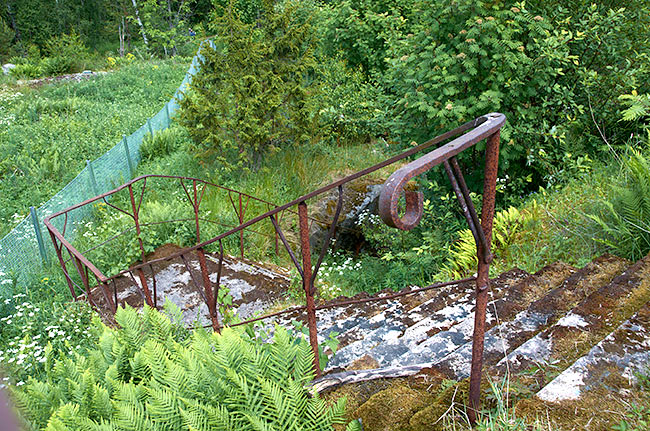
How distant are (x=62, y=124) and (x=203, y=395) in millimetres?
11404

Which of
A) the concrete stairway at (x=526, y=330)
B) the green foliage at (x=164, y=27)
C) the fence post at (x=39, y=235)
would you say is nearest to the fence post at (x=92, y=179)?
the fence post at (x=39, y=235)

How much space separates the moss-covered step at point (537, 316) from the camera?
7.46 ft

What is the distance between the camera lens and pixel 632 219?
3.50 m

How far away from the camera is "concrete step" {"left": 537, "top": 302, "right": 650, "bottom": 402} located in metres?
1.73

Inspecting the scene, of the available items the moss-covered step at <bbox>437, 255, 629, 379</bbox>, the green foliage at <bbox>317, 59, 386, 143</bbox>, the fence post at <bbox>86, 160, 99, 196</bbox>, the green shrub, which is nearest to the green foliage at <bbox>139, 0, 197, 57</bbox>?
the green shrub

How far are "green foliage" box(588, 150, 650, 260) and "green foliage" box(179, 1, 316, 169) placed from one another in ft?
21.1

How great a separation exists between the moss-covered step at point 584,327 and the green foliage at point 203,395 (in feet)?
2.74

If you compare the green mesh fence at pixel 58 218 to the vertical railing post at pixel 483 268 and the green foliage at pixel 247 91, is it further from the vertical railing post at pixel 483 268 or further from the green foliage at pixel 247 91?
the vertical railing post at pixel 483 268

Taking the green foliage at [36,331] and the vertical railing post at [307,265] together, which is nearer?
the vertical railing post at [307,265]

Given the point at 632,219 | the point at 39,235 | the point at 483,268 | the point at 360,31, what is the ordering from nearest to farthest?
1. the point at 483,268
2. the point at 632,219
3. the point at 39,235
4. the point at 360,31

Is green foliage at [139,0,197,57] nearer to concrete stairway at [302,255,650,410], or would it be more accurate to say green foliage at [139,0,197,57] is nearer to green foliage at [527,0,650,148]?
green foliage at [527,0,650,148]

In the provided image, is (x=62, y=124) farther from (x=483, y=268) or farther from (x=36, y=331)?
(x=483, y=268)

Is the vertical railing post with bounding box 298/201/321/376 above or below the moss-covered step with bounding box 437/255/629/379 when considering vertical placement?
above

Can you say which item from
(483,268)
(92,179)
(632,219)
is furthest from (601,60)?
(92,179)
